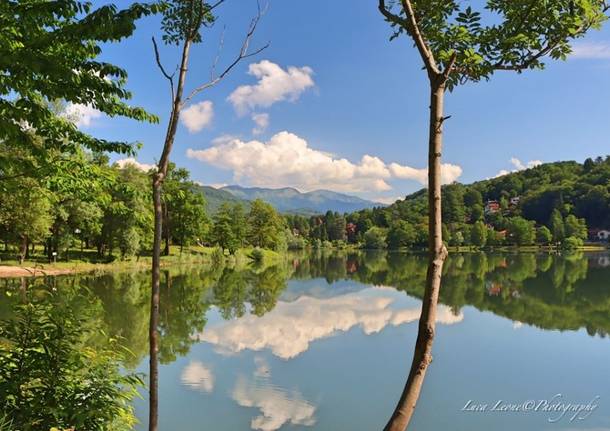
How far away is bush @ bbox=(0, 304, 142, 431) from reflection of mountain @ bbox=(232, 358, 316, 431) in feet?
15.7

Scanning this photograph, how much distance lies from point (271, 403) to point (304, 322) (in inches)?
421

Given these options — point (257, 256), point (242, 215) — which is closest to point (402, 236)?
point (257, 256)

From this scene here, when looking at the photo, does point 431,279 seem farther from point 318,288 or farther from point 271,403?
point 318,288

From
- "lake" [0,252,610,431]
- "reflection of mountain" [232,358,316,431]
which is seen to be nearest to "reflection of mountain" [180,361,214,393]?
"lake" [0,252,610,431]

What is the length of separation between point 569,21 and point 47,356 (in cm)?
556

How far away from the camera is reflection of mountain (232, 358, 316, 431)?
30.4 feet

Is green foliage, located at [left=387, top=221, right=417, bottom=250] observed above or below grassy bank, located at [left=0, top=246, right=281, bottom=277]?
above

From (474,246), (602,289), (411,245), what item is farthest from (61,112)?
(411,245)

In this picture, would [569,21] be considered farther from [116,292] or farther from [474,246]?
[474,246]

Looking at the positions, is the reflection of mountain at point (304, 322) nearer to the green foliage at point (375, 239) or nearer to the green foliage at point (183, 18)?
the green foliage at point (183, 18)

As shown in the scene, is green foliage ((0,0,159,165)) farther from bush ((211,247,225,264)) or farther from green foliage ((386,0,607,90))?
bush ((211,247,225,264))

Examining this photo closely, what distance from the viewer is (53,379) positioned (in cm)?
461

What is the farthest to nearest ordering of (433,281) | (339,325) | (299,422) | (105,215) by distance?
(105,215)
(339,325)
(299,422)
(433,281)

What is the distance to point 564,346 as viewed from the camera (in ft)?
53.3
